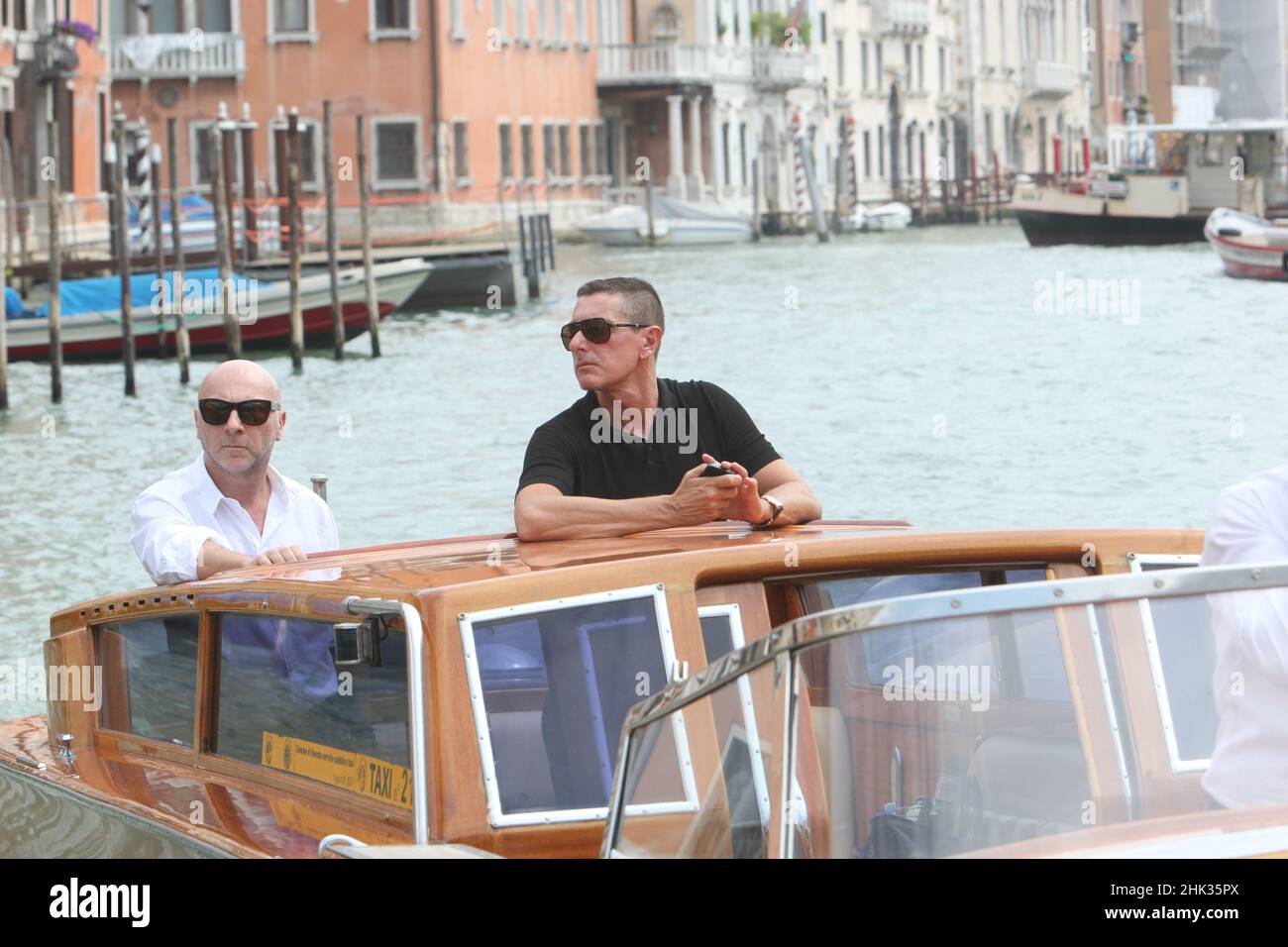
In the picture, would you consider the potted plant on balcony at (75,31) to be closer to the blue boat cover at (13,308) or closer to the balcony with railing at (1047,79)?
the blue boat cover at (13,308)

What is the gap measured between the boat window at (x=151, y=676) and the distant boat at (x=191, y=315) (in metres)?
22.0

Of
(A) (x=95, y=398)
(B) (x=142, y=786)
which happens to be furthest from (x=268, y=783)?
(A) (x=95, y=398)

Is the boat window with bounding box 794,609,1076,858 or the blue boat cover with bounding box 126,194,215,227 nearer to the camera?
the boat window with bounding box 794,609,1076,858

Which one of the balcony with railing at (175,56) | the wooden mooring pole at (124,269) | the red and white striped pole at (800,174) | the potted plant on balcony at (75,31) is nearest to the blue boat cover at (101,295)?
the wooden mooring pole at (124,269)

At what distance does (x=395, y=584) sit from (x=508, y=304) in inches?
1304

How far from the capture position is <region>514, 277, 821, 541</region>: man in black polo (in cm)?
476

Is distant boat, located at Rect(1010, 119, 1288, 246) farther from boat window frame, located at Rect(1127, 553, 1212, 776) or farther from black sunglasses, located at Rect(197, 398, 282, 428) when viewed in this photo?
boat window frame, located at Rect(1127, 553, 1212, 776)

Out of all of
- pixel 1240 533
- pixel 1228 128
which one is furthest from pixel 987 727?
pixel 1228 128

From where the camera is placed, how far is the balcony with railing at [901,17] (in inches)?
3031

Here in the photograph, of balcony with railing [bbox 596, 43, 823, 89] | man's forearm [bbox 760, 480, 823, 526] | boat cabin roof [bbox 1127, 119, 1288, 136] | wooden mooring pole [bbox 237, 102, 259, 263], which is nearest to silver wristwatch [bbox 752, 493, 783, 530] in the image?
man's forearm [bbox 760, 480, 823, 526]

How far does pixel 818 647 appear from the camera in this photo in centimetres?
269

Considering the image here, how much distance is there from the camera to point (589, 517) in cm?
446

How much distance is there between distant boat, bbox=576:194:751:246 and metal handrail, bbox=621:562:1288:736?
163 ft

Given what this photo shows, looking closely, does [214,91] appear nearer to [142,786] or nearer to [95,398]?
[95,398]
